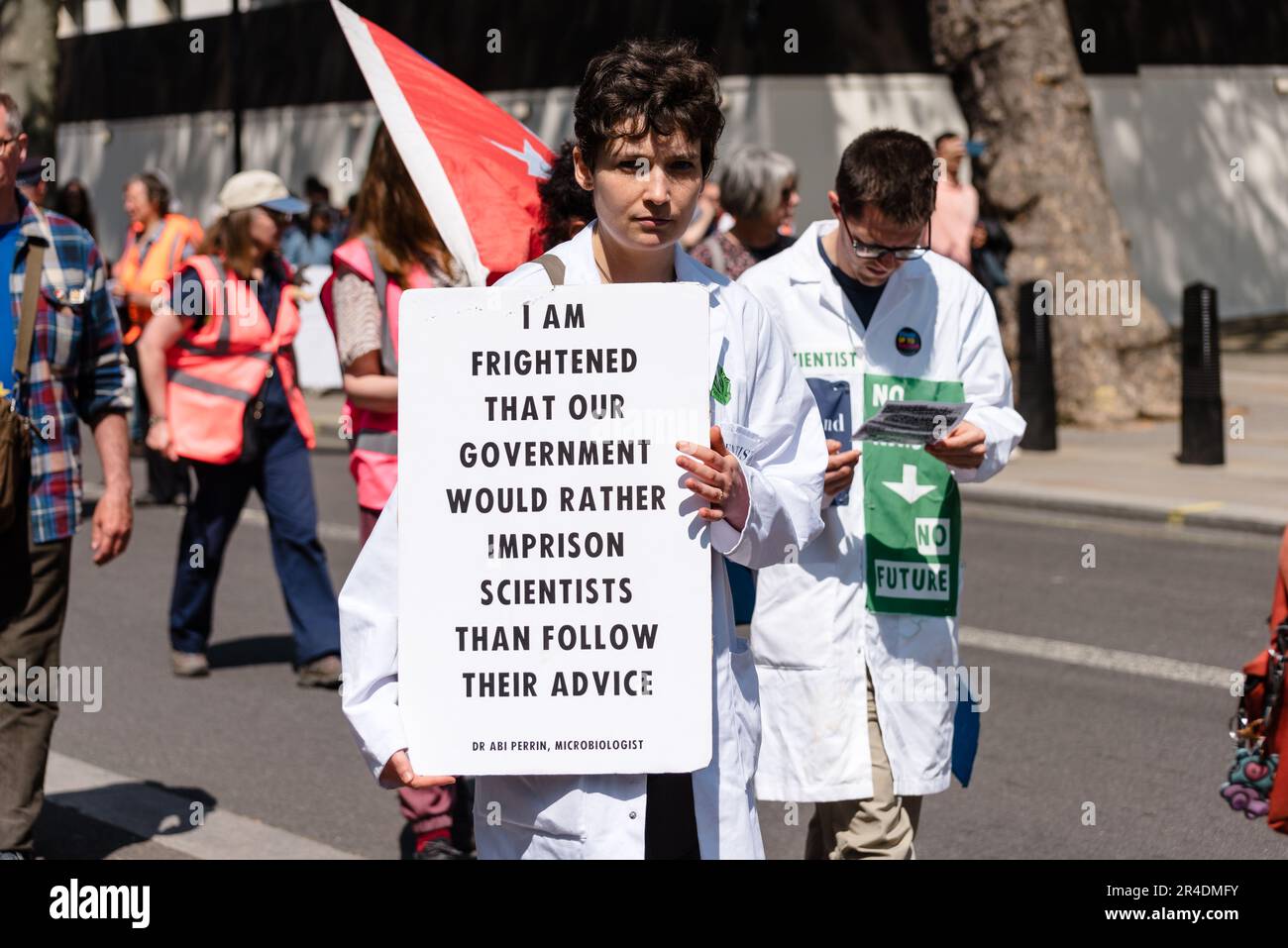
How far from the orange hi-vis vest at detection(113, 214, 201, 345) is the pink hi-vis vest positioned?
6.84 meters

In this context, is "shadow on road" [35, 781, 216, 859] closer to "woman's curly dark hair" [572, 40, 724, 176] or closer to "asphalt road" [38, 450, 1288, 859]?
"asphalt road" [38, 450, 1288, 859]

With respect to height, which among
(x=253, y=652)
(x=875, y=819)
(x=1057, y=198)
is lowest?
(x=253, y=652)

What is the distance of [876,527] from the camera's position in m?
4.58

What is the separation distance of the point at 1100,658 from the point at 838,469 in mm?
4376

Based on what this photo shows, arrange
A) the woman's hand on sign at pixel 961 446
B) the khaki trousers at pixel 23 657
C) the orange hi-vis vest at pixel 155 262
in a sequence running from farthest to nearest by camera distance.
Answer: the orange hi-vis vest at pixel 155 262 < the khaki trousers at pixel 23 657 < the woman's hand on sign at pixel 961 446

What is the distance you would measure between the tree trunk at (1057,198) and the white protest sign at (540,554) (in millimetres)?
13325

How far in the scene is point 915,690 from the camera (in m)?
4.54

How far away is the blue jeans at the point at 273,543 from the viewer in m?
8.13

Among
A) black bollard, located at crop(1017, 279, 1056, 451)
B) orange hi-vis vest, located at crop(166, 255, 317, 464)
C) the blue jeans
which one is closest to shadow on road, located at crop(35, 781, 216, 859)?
the blue jeans

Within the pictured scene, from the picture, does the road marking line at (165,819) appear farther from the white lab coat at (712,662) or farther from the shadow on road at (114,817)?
the white lab coat at (712,662)

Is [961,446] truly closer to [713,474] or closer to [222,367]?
[713,474]
